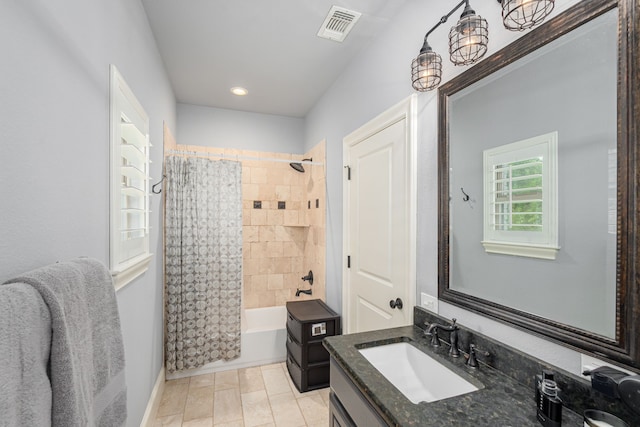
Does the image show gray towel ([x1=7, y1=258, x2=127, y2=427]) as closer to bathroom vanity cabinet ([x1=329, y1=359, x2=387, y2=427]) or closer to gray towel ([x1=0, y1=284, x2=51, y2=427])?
gray towel ([x1=0, y1=284, x2=51, y2=427])

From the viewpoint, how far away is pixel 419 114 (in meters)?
1.63

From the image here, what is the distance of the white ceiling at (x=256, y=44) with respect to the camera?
1823mm

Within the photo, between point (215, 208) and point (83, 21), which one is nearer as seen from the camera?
point (83, 21)

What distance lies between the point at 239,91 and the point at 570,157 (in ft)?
9.54

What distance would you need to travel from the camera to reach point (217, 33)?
2.09m

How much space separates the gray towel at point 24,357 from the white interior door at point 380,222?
1.53 m

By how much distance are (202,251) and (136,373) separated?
1.14m

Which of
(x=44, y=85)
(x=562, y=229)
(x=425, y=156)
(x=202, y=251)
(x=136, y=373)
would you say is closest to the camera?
(x=44, y=85)

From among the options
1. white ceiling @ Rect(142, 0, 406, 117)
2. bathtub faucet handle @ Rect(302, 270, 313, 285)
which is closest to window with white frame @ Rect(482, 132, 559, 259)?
white ceiling @ Rect(142, 0, 406, 117)

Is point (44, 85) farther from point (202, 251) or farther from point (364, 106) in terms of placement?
point (202, 251)

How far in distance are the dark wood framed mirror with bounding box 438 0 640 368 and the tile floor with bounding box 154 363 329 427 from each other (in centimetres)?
165

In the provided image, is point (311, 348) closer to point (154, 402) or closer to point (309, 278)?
point (309, 278)

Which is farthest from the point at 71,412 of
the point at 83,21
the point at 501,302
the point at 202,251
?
the point at 202,251

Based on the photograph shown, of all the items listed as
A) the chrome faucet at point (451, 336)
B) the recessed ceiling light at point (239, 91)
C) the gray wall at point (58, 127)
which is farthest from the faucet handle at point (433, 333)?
the recessed ceiling light at point (239, 91)
